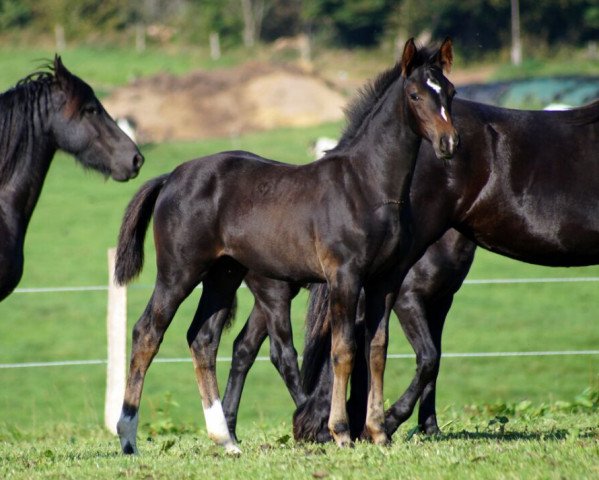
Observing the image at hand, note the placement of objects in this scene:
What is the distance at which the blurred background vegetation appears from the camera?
4944 cm

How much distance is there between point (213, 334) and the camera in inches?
260

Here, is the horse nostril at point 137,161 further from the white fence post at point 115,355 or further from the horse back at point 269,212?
the white fence post at point 115,355

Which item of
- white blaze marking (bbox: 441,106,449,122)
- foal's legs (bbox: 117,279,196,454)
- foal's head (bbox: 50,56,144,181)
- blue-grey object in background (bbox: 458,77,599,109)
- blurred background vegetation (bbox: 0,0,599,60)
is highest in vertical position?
white blaze marking (bbox: 441,106,449,122)

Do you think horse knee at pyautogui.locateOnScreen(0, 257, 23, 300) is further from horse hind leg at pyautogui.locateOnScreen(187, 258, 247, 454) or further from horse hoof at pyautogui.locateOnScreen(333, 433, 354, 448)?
horse hoof at pyautogui.locateOnScreen(333, 433, 354, 448)

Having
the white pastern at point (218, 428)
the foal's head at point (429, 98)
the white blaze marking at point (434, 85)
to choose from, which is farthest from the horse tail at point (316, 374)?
the white blaze marking at point (434, 85)

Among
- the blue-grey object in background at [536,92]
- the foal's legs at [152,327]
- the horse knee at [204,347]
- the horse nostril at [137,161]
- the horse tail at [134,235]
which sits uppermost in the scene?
the horse nostril at [137,161]

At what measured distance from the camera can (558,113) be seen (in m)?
6.91

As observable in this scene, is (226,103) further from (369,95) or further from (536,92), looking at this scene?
(369,95)

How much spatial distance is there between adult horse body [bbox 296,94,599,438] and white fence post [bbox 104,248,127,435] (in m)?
2.48

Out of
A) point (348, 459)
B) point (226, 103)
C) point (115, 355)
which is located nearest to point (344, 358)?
point (348, 459)

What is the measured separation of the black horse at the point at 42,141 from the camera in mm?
6141

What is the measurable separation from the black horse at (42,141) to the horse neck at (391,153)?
145 cm

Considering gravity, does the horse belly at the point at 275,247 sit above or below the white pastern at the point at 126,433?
above

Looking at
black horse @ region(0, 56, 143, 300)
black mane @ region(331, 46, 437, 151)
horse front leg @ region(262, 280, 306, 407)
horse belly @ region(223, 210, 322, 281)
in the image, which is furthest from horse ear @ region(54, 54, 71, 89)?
horse front leg @ region(262, 280, 306, 407)
